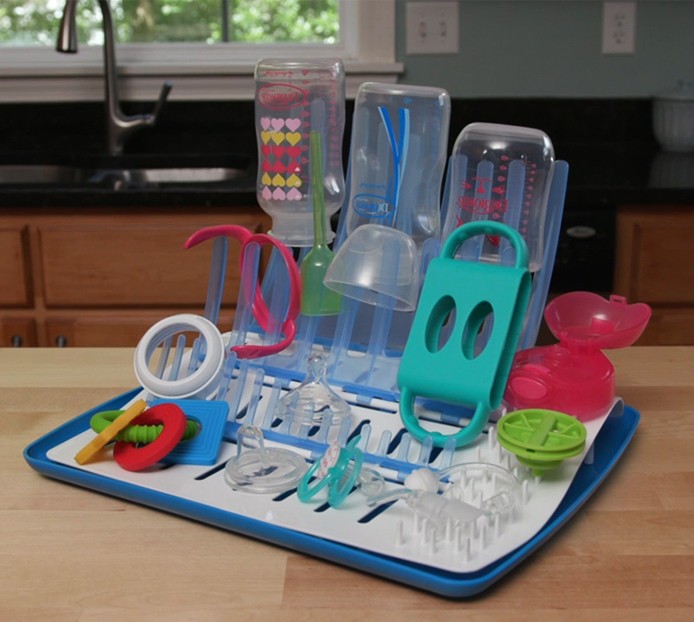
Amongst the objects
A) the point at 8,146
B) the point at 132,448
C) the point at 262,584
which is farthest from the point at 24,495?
the point at 8,146

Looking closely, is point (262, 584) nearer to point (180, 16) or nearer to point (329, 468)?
point (329, 468)

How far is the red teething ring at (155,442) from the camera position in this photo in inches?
34.2

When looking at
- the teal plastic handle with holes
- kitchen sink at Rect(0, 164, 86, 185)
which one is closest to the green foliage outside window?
kitchen sink at Rect(0, 164, 86, 185)

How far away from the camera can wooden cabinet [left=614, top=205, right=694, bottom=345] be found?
2.04 m

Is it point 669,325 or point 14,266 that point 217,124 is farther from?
point 669,325

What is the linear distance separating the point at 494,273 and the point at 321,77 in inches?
12.2

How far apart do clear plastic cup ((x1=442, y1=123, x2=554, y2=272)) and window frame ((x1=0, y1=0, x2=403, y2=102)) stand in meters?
1.62

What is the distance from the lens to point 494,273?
3.00ft

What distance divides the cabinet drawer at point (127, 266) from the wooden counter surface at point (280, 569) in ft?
3.76

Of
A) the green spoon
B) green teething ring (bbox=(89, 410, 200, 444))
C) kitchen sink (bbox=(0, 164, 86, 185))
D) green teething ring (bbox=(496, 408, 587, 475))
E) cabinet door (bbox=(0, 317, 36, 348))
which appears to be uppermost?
the green spoon

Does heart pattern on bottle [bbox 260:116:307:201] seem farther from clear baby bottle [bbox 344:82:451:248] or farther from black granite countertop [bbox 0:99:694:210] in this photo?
black granite countertop [bbox 0:99:694:210]

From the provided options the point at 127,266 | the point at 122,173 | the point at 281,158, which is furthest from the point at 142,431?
the point at 122,173

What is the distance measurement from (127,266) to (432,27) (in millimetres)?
1058

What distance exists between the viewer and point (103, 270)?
2.08m
